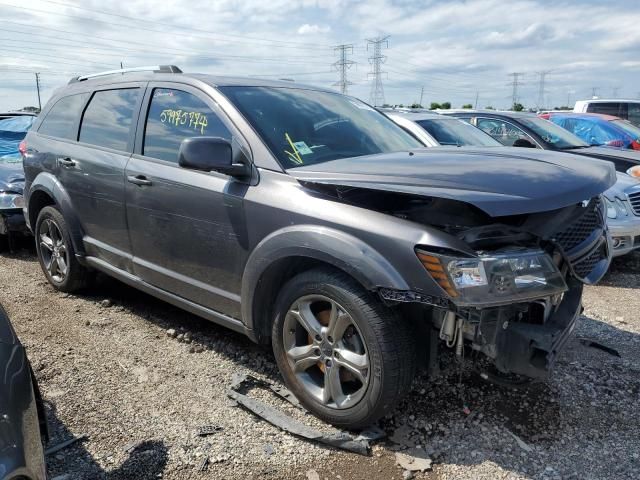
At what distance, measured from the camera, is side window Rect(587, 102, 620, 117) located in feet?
44.4

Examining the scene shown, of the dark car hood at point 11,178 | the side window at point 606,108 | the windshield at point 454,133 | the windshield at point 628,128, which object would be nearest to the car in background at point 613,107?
the side window at point 606,108

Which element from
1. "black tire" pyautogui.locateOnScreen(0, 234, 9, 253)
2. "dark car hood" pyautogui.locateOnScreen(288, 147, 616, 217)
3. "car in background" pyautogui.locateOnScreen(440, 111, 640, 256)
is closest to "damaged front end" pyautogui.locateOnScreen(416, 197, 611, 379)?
"dark car hood" pyautogui.locateOnScreen(288, 147, 616, 217)

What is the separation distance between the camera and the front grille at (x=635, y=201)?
19.1 feet

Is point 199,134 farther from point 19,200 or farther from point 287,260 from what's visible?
point 19,200

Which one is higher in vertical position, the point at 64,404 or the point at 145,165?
the point at 145,165

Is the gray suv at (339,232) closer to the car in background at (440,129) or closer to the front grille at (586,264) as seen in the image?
the front grille at (586,264)

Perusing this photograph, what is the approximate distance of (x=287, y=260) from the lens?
2941 millimetres

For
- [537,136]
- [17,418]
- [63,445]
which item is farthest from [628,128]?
[17,418]

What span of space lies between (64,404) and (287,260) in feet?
4.95

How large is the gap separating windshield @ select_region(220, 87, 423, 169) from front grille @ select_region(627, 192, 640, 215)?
10.3ft

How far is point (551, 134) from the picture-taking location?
7727 millimetres

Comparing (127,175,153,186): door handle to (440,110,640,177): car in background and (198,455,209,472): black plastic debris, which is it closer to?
(198,455,209,472): black plastic debris

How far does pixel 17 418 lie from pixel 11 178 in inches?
226

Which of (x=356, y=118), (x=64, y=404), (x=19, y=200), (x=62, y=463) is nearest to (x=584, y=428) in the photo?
(x=356, y=118)
